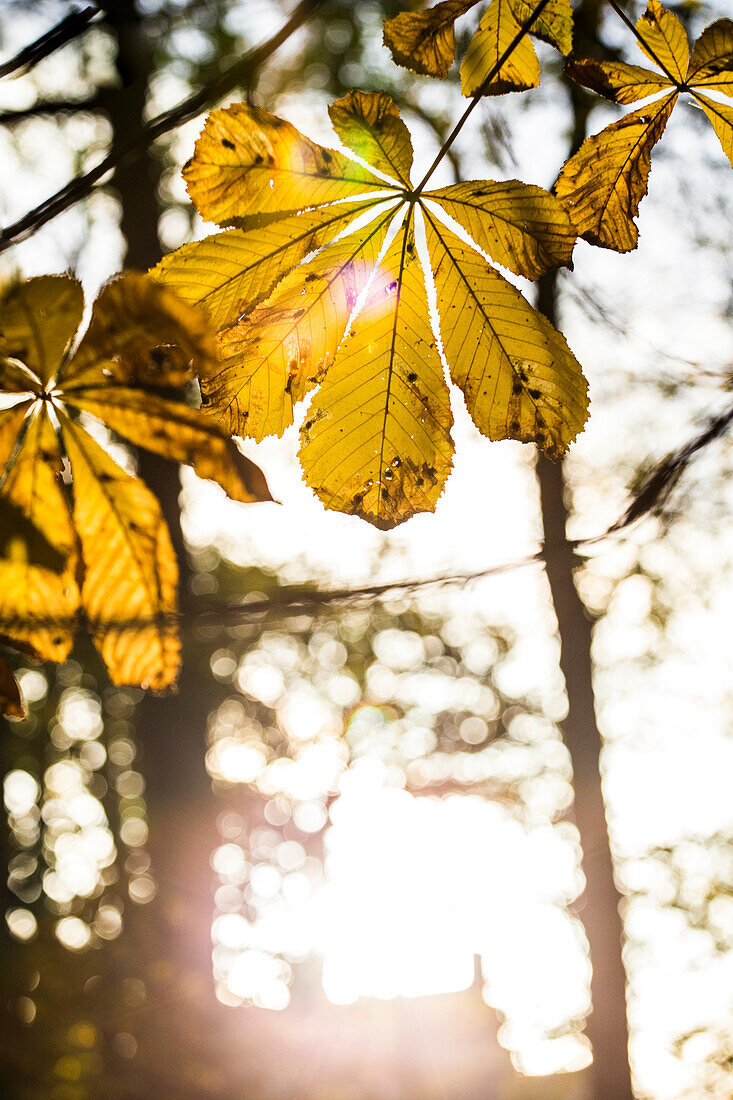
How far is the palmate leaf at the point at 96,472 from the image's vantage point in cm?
41

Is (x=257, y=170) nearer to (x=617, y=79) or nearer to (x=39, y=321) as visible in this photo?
(x=39, y=321)

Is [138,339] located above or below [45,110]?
below

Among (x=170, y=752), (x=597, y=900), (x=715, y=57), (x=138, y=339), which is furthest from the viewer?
(x=170, y=752)

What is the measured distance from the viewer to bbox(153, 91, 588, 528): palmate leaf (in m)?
0.48

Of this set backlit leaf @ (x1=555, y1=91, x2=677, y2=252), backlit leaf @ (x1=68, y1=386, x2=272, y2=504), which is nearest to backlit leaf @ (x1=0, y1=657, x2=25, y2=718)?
backlit leaf @ (x1=68, y1=386, x2=272, y2=504)

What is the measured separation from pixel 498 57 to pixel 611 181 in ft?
0.50

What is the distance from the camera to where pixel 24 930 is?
7516 mm

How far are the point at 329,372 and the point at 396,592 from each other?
0.18 metres

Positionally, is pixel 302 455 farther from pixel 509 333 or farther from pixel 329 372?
pixel 509 333

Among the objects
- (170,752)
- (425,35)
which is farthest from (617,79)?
(170,752)

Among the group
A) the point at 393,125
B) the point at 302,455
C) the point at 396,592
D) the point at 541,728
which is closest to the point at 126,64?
the point at 393,125

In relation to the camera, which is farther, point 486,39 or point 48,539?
point 486,39

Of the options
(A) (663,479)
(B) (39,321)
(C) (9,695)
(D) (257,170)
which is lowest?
(C) (9,695)

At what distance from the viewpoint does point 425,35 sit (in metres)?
0.55
